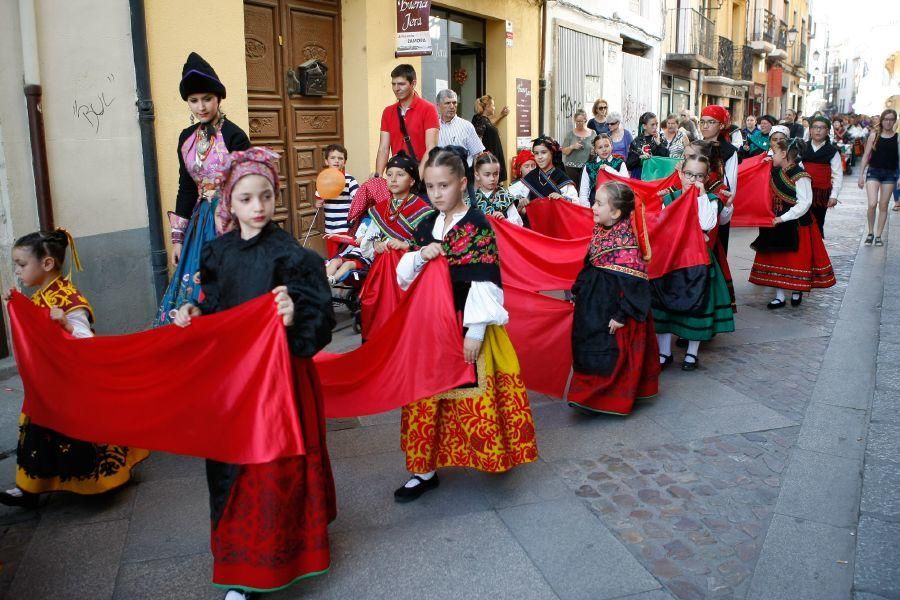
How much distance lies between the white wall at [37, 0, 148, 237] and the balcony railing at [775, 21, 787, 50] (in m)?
38.5

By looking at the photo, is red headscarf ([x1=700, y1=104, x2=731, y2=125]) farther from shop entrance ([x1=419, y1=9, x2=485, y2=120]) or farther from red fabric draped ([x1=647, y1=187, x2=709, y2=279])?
shop entrance ([x1=419, y1=9, x2=485, y2=120])

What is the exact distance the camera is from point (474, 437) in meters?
3.91

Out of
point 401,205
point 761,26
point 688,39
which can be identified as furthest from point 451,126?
point 761,26

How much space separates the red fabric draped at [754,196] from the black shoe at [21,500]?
6.55 metres

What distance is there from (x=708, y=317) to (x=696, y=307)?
0.18 metres

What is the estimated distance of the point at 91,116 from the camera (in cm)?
650

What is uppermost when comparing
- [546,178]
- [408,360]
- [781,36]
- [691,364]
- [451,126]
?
[781,36]

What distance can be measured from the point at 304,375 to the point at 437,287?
93cm

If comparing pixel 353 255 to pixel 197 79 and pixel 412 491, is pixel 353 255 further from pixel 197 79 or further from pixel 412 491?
pixel 412 491

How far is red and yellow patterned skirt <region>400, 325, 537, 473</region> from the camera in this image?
3.89 meters

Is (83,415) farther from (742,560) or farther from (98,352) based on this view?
(742,560)

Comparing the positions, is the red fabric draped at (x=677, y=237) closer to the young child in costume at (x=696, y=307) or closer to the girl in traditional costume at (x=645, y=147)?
the young child in costume at (x=696, y=307)

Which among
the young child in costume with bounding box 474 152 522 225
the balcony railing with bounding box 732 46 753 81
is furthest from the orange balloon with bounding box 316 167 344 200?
the balcony railing with bounding box 732 46 753 81

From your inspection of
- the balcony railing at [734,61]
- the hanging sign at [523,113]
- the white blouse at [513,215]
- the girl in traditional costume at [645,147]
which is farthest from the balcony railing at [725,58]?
the white blouse at [513,215]
